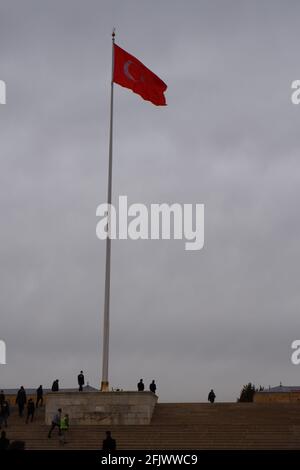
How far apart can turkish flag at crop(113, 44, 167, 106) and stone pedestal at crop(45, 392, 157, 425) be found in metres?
12.5

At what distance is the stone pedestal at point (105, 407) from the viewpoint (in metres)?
27.3

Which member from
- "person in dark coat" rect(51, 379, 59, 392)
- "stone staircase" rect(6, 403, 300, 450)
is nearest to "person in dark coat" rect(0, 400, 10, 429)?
"stone staircase" rect(6, 403, 300, 450)

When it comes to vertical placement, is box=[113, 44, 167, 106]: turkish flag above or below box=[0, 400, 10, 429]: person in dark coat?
above

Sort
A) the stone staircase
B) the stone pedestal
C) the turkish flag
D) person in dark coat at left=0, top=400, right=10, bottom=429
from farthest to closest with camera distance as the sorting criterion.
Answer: the turkish flag < the stone pedestal < person in dark coat at left=0, top=400, right=10, bottom=429 < the stone staircase

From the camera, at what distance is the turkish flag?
2916 centimetres

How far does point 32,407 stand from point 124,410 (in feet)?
12.4

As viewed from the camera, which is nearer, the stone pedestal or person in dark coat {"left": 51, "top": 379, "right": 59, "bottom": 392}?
the stone pedestal

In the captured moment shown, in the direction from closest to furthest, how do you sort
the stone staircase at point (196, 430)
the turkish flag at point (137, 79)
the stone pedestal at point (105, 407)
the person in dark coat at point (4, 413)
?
the stone staircase at point (196, 430)
the person in dark coat at point (4, 413)
the stone pedestal at point (105, 407)
the turkish flag at point (137, 79)

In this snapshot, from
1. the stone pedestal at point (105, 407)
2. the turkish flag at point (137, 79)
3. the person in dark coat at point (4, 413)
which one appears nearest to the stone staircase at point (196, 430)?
the person in dark coat at point (4, 413)

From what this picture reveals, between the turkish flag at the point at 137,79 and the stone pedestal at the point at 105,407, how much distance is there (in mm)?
12458

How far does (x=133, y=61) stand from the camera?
29656 millimetres

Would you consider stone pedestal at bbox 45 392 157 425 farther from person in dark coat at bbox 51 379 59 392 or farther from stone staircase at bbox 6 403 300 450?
person in dark coat at bbox 51 379 59 392

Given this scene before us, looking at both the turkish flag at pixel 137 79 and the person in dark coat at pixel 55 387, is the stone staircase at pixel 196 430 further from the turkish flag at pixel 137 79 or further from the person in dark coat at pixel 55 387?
the turkish flag at pixel 137 79
